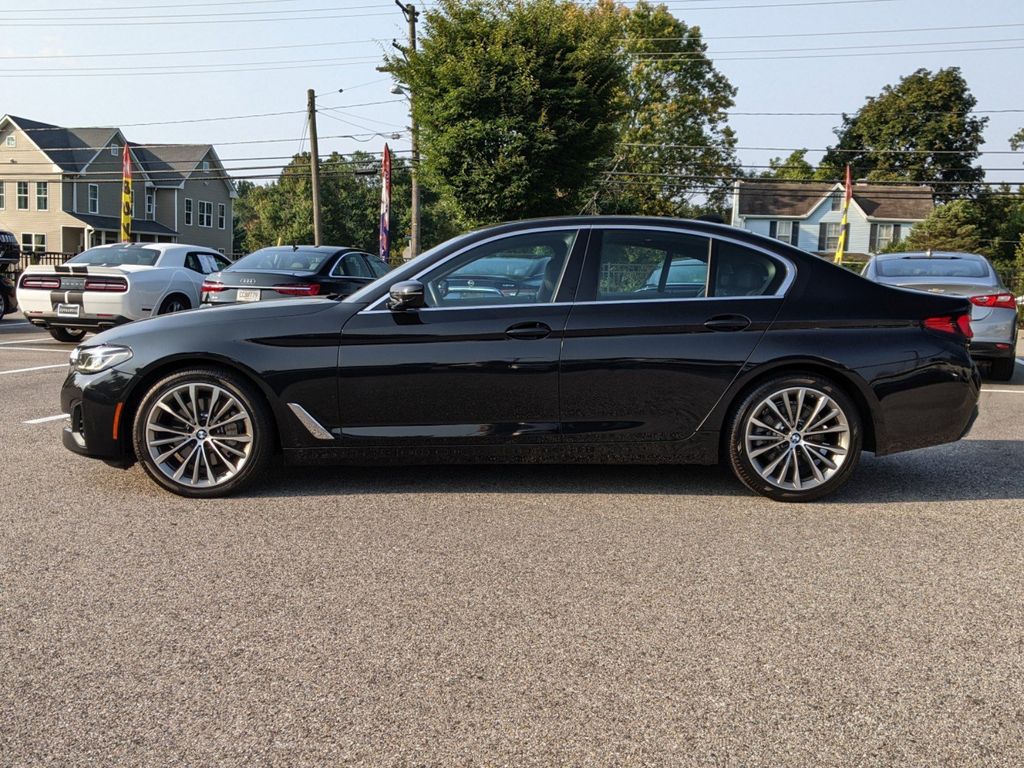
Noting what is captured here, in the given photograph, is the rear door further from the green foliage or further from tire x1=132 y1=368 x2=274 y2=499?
the green foliage

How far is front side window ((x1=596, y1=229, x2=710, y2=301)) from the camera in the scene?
17.7ft

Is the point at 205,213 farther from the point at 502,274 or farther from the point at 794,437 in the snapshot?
the point at 794,437

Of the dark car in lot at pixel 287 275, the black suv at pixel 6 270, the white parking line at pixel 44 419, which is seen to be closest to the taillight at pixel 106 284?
the dark car in lot at pixel 287 275

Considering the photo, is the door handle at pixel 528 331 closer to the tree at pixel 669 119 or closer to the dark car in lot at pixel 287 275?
the dark car in lot at pixel 287 275

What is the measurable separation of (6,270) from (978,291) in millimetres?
18634

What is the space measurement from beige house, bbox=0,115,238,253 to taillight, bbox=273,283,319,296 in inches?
1670

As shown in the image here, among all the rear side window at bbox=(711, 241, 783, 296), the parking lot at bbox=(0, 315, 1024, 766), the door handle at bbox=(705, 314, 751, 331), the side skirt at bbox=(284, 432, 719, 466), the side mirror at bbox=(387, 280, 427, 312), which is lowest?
the parking lot at bbox=(0, 315, 1024, 766)

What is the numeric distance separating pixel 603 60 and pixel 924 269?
14163mm

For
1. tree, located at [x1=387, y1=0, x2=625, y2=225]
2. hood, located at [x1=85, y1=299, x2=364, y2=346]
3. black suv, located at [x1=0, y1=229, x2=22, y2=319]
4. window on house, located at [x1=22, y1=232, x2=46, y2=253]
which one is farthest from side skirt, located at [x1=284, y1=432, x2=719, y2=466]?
window on house, located at [x1=22, y1=232, x2=46, y2=253]

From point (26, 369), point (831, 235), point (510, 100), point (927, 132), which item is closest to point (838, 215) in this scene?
point (831, 235)

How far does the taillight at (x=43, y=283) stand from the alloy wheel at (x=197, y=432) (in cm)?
949

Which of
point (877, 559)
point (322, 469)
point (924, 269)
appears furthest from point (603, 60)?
point (877, 559)

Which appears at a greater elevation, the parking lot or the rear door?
the rear door

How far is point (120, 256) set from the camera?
48.6ft
